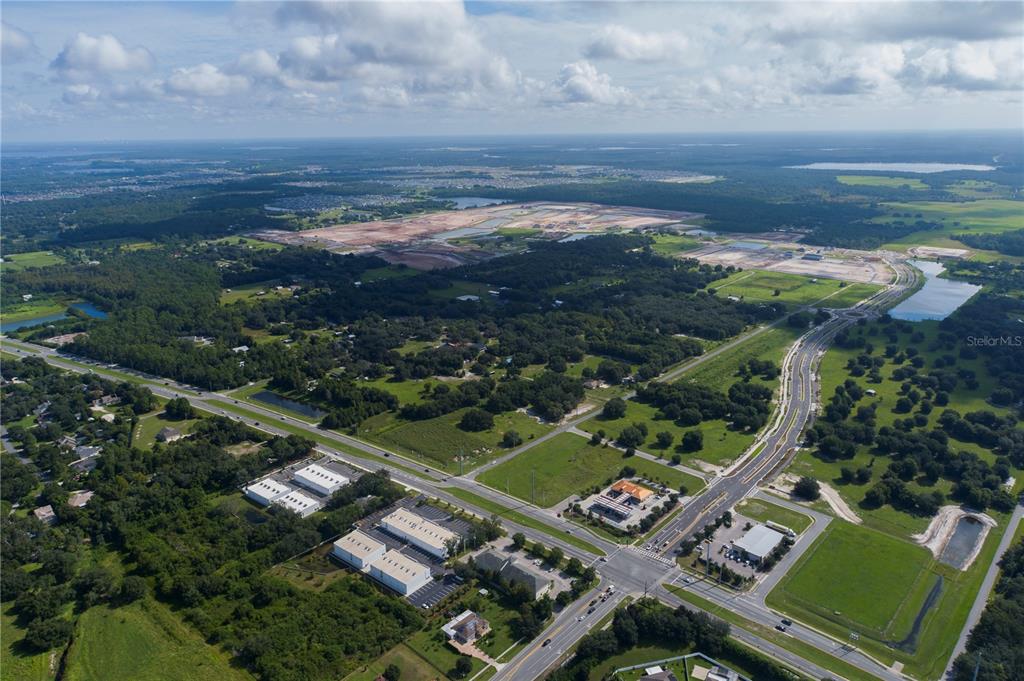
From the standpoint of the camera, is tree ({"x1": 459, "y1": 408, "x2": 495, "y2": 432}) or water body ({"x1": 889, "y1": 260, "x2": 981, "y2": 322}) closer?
tree ({"x1": 459, "y1": 408, "x2": 495, "y2": 432})

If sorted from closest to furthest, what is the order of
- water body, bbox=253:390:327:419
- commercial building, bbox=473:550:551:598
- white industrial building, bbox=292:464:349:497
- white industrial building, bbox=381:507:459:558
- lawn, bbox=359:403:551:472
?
1. commercial building, bbox=473:550:551:598
2. white industrial building, bbox=381:507:459:558
3. white industrial building, bbox=292:464:349:497
4. lawn, bbox=359:403:551:472
5. water body, bbox=253:390:327:419

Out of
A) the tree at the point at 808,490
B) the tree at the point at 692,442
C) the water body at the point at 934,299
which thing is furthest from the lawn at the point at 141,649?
the water body at the point at 934,299

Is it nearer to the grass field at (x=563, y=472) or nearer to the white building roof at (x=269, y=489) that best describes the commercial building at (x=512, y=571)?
the grass field at (x=563, y=472)

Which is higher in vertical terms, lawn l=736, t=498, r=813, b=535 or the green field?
the green field

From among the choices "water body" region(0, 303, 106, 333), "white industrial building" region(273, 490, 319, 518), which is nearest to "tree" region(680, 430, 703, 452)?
"white industrial building" region(273, 490, 319, 518)

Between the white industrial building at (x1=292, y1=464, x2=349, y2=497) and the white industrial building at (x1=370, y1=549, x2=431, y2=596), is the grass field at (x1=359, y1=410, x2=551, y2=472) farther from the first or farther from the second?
the white industrial building at (x1=370, y1=549, x2=431, y2=596)

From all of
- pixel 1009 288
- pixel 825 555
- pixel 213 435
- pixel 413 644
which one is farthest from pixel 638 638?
pixel 1009 288

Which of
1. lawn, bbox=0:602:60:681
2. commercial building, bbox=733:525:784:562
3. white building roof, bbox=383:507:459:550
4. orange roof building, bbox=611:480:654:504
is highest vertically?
orange roof building, bbox=611:480:654:504

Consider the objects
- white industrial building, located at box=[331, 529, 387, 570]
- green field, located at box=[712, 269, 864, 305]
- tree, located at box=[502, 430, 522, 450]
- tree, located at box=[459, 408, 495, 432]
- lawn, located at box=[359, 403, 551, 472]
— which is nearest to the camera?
white industrial building, located at box=[331, 529, 387, 570]
